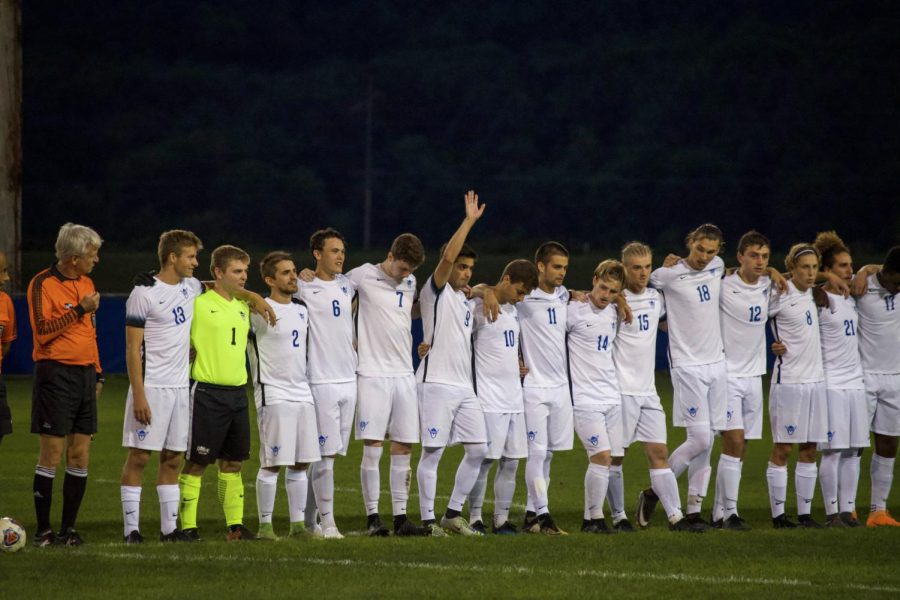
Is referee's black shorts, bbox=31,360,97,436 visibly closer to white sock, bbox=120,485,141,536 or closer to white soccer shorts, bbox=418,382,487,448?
white sock, bbox=120,485,141,536

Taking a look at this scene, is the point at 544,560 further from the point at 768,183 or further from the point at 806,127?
the point at 806,127

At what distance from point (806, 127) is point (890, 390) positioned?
59404 mm

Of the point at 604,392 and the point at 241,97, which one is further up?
the point at 241,97

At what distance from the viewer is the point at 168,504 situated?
9352 millimetres

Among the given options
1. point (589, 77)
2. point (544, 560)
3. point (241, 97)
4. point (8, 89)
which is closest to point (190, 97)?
point (241, 97)

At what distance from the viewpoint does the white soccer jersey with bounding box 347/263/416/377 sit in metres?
10.1

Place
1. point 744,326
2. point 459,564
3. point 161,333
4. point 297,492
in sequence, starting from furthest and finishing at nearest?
point 744,326, point 297,492, point 161,333, point 459,564

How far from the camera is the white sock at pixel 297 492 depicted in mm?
9734

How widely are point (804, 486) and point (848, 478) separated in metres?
0.35

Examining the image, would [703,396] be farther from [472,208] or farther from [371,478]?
[371,478]

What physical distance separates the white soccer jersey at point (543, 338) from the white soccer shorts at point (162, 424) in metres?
2.49

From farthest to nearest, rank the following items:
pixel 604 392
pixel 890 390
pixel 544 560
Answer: pixel 890 390, pixel 604 392, pixel 544 560

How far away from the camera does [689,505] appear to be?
10414mm

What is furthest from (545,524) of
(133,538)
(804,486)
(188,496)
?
(133,538)
